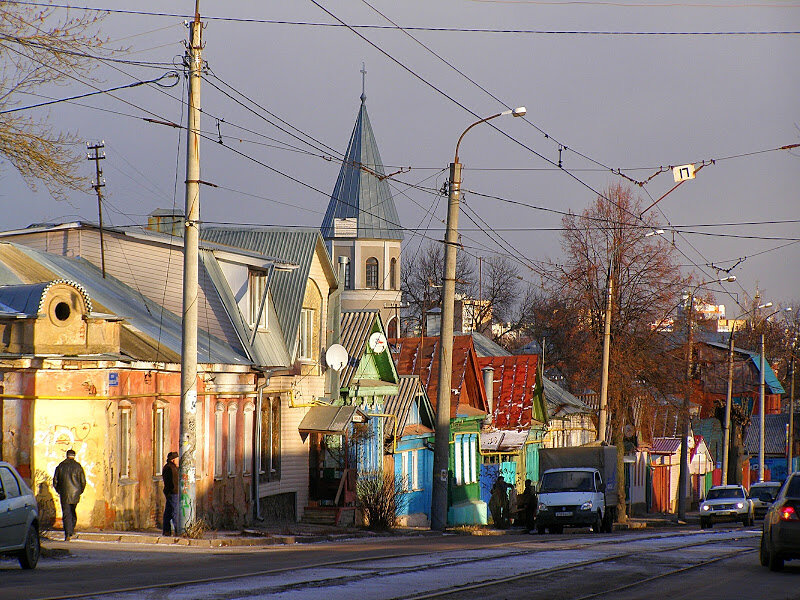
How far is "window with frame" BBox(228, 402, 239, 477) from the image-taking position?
89.1 feet

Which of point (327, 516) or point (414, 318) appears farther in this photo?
point (414, 318)

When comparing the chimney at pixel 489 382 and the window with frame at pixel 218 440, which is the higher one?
the chimney at pixel 489 382

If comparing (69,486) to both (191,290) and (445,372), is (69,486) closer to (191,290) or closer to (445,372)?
(191,290)

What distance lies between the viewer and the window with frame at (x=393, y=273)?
9838 cm

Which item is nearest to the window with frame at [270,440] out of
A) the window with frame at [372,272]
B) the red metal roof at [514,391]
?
the red metal roof at [514,391]

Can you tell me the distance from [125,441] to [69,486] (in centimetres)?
314

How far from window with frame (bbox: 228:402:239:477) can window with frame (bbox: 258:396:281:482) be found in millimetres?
1669

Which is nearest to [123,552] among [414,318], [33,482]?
[33,482]

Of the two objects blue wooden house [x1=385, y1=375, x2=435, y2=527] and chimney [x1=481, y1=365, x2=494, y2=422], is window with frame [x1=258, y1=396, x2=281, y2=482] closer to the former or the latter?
blue wooden house [x1=385, y1=375, x2=435, y2=527]

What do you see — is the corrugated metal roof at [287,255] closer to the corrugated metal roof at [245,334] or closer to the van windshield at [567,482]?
the corrugated metal roof at [245,334]

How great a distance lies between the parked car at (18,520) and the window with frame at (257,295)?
1389cm

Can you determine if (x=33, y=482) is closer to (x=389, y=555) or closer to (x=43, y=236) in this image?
(x=389, y=555)

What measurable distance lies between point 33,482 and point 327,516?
37.2 feet

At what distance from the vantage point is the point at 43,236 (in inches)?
1104
